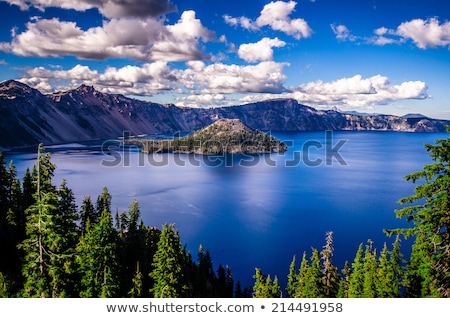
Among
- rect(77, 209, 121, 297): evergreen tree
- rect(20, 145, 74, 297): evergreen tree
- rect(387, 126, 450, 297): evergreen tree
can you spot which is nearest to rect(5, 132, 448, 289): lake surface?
rect(77, 209, 121, 297): evergreen tree

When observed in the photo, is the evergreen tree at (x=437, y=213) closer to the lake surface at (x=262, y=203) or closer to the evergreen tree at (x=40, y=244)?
the evergreen tree at (x=40, y=244)

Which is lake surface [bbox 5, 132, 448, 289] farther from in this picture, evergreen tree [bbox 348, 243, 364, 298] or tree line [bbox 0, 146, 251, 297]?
tree line [bbox 0, 146, 251, 297]

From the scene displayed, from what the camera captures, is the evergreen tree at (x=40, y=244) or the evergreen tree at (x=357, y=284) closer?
the evergreen tree at (x=40, y=244)

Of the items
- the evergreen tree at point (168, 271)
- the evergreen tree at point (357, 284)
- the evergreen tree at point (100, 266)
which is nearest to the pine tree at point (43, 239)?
the evergreen tree at point (100, 266)

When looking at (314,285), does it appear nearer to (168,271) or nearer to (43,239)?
(168,271)
